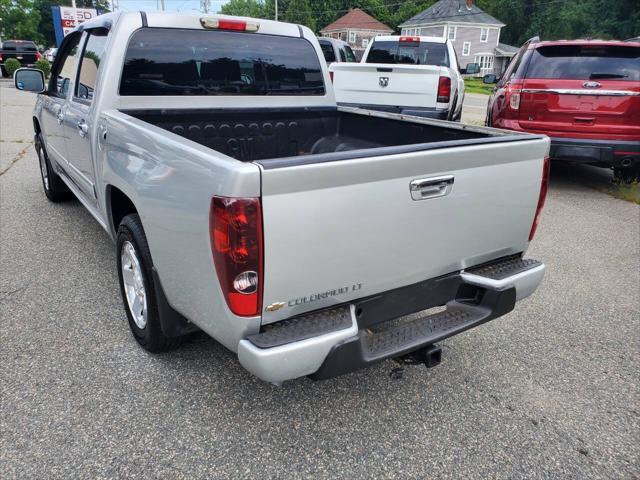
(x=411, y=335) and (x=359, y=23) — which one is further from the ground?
(x=359, y=23)

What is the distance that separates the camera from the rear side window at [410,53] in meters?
10.5

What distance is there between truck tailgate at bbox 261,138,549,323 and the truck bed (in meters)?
0.75

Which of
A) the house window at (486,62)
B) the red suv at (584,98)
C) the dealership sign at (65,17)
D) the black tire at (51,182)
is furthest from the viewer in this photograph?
the house window at (486,62)

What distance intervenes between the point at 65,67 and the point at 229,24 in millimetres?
1860

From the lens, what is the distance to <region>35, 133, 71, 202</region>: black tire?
578cm

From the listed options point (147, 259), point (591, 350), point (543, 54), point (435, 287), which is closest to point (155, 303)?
point (147, 259)

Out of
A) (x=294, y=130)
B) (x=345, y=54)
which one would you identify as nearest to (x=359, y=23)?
(x=345, y=54)

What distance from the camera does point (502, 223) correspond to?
8.94 ft

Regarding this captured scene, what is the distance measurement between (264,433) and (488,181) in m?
1.66

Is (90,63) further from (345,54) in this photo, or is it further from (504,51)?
(504,51)

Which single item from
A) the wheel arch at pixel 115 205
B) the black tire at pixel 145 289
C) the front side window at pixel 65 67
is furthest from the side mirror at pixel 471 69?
the black tire at pixel 145 289

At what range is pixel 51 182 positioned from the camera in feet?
19.2

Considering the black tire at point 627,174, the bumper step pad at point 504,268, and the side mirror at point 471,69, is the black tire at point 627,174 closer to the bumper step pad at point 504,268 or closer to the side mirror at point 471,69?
the side mirror at point 471,69

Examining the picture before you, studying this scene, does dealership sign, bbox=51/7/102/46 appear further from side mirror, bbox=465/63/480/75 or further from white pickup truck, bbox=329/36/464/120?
white pickup truck, bbox=329/36/464/120
